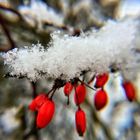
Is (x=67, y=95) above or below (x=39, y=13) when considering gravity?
below

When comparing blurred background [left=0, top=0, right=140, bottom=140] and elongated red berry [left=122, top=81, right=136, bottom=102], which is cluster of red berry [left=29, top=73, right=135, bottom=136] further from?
blurred background [left=0, top=0, right=140, bottom=140]

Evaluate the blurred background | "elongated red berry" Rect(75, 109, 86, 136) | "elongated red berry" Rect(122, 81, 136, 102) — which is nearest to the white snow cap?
the blurred background

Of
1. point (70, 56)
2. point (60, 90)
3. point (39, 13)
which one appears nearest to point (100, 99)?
point (70, 56)

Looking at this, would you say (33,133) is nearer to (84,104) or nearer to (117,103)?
(84,104)

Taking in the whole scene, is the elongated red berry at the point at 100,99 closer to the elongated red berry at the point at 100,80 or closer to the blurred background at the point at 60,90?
the elongated red berry at the point at 100,80

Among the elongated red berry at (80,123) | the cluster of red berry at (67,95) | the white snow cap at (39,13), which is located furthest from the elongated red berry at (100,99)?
the white snow cap at (39,13)

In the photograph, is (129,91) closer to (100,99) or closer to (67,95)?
(100,99)

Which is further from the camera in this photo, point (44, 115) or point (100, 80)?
point (100, 80)
